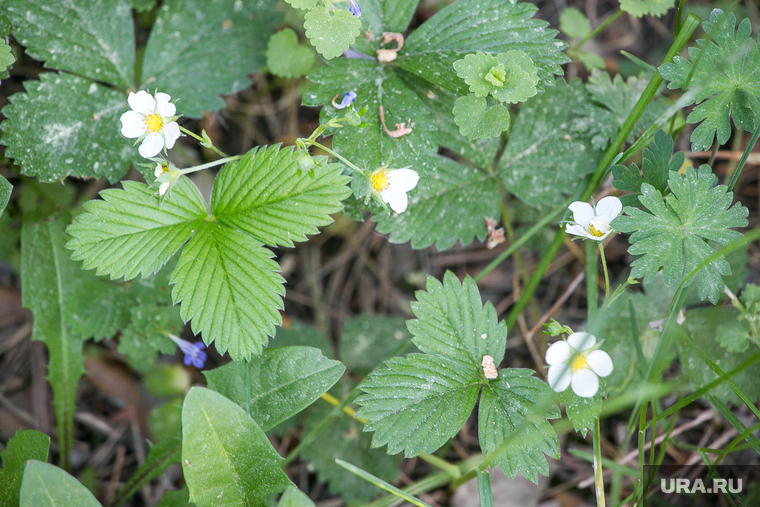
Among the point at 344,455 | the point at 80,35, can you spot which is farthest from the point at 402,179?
the point at 80,35

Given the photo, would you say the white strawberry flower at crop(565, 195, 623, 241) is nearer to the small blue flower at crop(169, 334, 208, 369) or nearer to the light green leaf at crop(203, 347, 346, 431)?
the light green leaf at crop(203, 347, 346, 431)

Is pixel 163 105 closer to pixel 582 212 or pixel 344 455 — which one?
pixel 582 212

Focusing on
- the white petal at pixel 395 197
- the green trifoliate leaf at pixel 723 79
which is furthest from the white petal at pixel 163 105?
the green trifoliate leaf at pixel 723 79

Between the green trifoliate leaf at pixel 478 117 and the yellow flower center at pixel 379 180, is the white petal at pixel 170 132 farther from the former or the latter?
the green trifoliate leaf at pixel 478 117

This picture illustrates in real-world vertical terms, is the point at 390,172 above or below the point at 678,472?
above

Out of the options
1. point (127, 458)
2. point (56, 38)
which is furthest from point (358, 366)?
point (56, 38)

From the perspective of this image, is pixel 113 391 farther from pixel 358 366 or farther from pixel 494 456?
pixel 494 456

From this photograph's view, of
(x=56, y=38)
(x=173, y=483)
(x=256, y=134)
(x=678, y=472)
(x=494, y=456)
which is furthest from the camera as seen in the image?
(x=256, y=134)
